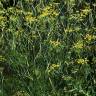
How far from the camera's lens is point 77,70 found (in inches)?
155

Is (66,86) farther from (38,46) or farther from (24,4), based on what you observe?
(24,4)

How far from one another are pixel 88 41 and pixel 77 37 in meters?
0.29

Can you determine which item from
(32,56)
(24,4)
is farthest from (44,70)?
(24,4)

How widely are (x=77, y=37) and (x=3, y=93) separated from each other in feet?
3.59

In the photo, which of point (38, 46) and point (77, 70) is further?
point (38, 46)

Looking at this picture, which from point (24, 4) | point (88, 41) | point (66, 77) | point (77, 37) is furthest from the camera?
point (24, 4)

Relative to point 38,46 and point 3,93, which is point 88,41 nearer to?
point 38,46

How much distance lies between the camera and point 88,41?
397 centimetres

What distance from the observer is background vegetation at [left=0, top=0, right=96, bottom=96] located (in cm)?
385

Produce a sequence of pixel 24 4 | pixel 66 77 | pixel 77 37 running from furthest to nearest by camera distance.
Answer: pixel 24 4 → pixel 77 37 → pixel 66 77

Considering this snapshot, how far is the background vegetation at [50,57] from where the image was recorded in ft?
12.6

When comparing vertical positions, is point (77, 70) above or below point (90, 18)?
below

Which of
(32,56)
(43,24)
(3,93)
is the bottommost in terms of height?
(3,93)

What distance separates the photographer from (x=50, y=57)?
4129mm
